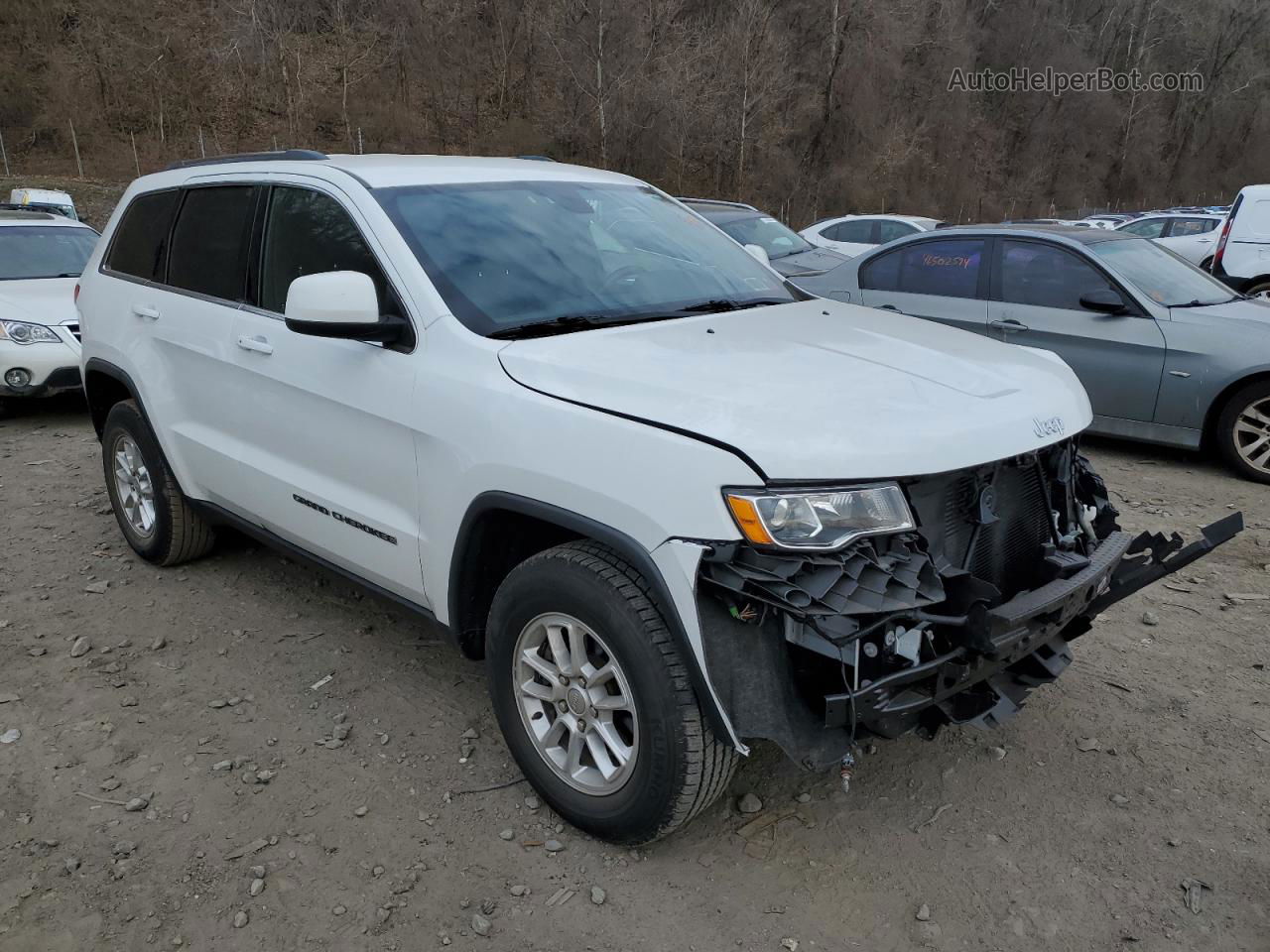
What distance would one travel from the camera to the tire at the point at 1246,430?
6.00 m

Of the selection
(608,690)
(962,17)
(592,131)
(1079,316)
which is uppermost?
(962,17)

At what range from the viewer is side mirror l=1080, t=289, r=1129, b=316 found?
21.2ft

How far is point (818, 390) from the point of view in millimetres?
2475

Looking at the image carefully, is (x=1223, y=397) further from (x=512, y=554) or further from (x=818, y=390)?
(x=512, y=554)

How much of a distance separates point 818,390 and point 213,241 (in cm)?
278

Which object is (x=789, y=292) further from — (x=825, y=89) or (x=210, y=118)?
(x=825, y=89)

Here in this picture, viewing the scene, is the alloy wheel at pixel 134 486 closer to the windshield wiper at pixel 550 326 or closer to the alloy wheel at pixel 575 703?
the windshield wiper at pixel 550 326

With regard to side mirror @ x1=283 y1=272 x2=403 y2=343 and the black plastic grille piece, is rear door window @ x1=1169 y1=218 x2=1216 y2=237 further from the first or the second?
side mirror @ x1=283 y1=272 x2=403 y2=343

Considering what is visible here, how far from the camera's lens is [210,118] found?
35.0 metres

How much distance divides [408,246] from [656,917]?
213cm

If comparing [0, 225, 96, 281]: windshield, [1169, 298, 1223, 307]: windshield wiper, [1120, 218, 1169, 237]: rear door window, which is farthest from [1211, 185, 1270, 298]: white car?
[0, 225, 96, 281]: windshield

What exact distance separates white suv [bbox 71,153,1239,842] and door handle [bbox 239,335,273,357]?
0.4 inches

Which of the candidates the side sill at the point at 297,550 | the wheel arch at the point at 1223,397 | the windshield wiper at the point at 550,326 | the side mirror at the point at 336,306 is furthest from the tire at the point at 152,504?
the wheel arch at the point at 1223,397

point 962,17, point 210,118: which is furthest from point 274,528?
point 962,17
